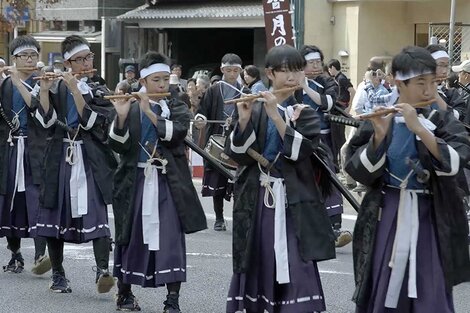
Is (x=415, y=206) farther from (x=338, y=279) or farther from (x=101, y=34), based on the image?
(x=101, y=34)

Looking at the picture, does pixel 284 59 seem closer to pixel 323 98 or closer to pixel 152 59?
pixel 152 59

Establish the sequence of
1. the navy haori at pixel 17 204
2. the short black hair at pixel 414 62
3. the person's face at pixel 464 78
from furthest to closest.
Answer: the person's face at pixel 464 78, the navy haori at pixel 17 204, the short black hair at pixel 414 62

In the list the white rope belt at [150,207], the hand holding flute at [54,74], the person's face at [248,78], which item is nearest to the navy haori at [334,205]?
the hand holding flute at [54,74]

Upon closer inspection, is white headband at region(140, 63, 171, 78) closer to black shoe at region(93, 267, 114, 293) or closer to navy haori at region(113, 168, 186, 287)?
navy haori at region(113, 168, 186, 287)

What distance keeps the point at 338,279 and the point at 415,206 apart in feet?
11.6

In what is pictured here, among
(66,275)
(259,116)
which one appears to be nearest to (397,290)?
(259,116)

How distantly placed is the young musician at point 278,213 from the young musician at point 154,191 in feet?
3.04

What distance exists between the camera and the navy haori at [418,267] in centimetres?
573

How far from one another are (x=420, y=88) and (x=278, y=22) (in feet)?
36.1

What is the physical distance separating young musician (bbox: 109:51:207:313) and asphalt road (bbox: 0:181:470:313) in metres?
A: 0.62

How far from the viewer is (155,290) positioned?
8766mm

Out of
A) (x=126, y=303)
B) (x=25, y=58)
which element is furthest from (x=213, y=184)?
(x=126, y=303)

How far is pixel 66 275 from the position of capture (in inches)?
369

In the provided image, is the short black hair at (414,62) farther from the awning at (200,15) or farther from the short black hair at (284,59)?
the awning at (200,15)
